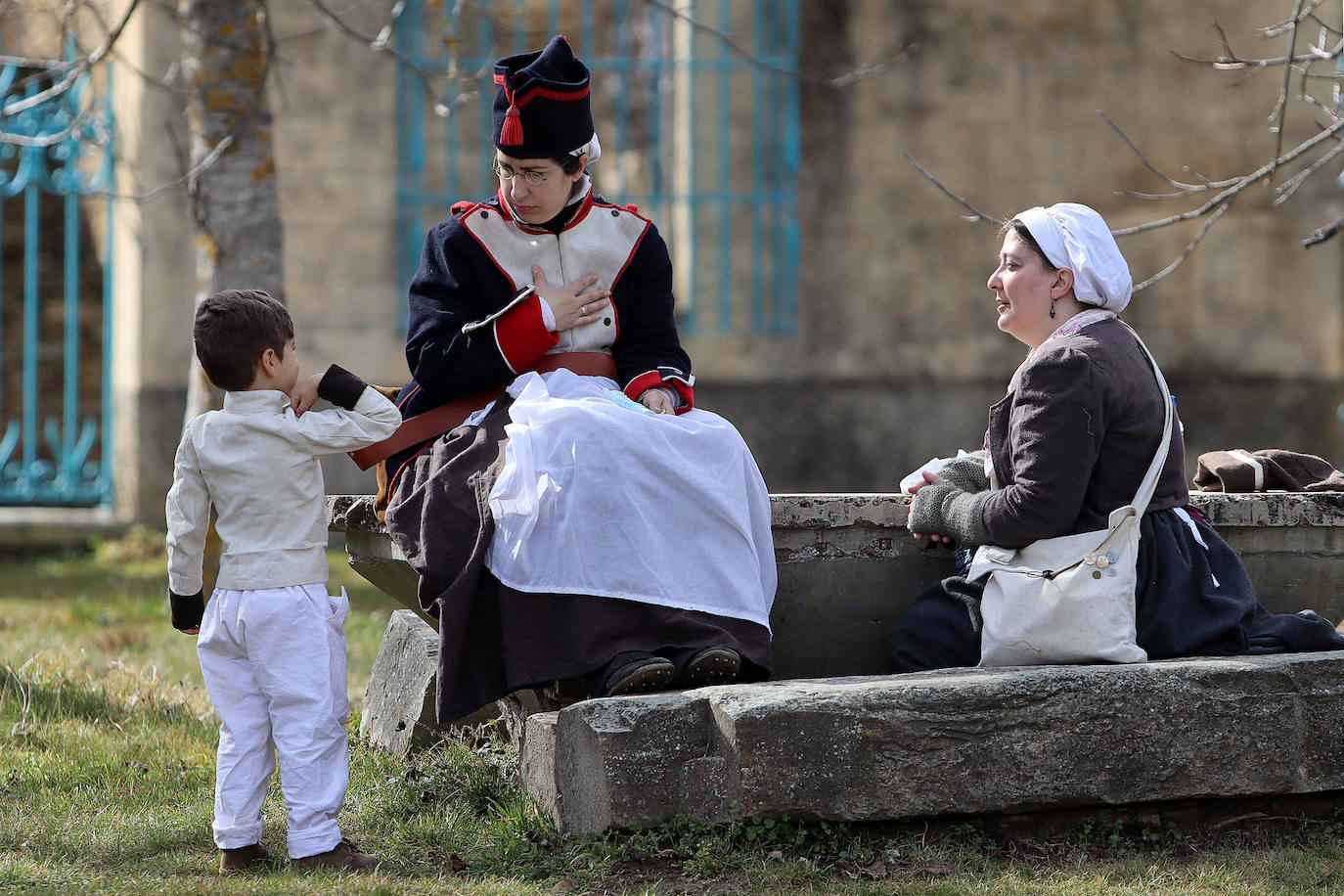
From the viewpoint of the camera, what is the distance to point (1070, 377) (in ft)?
10.8

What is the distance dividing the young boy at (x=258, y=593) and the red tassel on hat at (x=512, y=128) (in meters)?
0.76

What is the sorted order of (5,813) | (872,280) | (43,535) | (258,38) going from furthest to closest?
(872,280) → (43,535) → (258,38) → (5,813)

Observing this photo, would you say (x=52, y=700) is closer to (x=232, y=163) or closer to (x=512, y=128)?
(x=232, y=163)

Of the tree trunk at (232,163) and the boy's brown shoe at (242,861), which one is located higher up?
→ the tree trunk at (232,163)

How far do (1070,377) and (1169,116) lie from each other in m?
7.39

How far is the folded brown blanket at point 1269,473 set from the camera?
13.7 ft

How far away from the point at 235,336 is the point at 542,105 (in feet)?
3.17

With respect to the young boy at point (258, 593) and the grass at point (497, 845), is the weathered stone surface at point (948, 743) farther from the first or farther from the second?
the young boy at point (258, 593)

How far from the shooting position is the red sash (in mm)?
3584

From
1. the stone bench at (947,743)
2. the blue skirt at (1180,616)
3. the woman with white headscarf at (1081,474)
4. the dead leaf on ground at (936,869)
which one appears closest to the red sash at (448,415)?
the stone bench at (947,743)

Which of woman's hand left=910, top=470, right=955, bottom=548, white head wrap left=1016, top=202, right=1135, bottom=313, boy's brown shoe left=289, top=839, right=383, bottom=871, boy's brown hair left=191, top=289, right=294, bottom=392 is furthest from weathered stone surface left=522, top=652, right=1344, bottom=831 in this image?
boy's brown hair left=191, top=289, right=294, bottom=392

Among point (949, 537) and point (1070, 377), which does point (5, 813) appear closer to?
point (949, 537)

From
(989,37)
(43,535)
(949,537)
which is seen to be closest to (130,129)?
(43,535)

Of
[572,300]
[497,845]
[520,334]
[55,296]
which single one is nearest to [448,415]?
[520,334]
